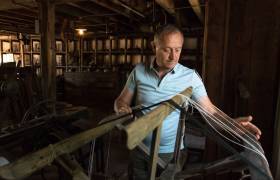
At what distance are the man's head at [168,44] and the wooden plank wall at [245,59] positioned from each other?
26.9 inches

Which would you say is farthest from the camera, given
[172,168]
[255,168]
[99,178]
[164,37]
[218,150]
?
[99,178]

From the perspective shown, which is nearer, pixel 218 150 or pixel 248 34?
pixel 248 34

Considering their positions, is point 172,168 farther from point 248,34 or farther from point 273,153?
point 248,34

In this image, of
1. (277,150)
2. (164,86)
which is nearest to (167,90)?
(164,86)

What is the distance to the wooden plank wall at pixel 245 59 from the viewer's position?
5.63 feet

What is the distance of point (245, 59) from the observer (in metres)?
1.80

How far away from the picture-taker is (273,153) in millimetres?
1705

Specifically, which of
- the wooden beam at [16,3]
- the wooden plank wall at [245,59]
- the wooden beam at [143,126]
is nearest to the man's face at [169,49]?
the wooden beam at [143,126]

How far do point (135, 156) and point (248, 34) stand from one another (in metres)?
1.23

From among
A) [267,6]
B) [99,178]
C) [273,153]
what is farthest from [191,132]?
[267,6]

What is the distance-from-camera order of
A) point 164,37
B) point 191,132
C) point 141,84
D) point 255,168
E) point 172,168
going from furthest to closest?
1. point 191,132
2. point 141,84
3. point 164,37
4. point 172,168
5. point 255,168

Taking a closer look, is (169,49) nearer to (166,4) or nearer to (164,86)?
(164,86)

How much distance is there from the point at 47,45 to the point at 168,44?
2.26m

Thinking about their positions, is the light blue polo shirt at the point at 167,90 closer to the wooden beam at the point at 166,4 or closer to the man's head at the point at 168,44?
the man's head at the point at 168,44
